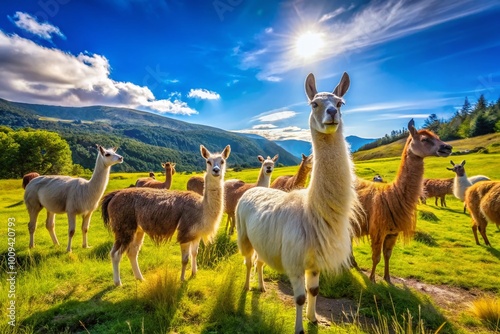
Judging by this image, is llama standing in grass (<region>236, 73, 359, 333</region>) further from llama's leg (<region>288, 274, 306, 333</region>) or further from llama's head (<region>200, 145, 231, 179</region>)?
llama's head (<region>200, 145, 231, 179</region>)

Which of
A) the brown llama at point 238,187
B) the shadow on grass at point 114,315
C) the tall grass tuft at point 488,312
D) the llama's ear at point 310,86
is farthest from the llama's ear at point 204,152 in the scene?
the tall grass tuft at point 488,312

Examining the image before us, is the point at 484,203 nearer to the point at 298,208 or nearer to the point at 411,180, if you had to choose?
the point at 411,180

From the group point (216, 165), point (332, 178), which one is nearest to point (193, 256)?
point (216, 165)

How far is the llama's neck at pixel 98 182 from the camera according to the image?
8.25 m

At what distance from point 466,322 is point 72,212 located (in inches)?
396

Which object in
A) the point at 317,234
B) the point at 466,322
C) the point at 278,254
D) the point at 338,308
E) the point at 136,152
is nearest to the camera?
the point at 317,234

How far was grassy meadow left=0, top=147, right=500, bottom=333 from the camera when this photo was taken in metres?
4.02

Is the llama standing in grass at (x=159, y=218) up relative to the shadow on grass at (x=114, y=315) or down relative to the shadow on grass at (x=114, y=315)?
up

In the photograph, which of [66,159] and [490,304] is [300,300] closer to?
[490,304]

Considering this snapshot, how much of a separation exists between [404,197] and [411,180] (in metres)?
0.41

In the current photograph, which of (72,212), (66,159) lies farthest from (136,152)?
(72,212)

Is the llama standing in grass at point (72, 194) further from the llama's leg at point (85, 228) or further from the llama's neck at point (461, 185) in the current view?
the llama's neck at point (461, 185)

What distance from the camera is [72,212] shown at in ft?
26.6

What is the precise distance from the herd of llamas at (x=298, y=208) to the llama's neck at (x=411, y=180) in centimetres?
2
